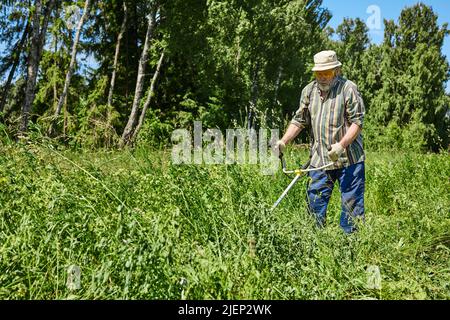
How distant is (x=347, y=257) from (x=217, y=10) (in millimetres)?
16729

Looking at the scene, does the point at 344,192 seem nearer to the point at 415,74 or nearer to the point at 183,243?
the point at 183,243

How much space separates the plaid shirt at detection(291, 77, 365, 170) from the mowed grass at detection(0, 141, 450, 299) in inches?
21.8

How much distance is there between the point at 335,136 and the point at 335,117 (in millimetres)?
159

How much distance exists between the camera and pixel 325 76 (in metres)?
4.11

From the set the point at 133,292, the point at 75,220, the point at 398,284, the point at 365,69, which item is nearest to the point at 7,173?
the point at 75,220

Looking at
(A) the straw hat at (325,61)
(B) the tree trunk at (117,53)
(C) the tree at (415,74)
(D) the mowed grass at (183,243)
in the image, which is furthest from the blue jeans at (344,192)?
(C) the tree at (415,74)

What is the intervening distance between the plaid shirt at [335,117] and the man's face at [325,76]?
0.19 feet

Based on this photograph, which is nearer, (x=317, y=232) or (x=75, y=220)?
(x=75, y=220)

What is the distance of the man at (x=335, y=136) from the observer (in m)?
4.04

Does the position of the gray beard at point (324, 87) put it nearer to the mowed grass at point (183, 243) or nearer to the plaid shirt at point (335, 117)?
the plaid shirt at point (335, 117)

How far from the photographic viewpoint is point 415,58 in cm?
3031

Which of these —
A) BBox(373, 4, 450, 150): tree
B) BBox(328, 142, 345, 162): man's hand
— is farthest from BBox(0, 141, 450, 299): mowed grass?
BBox(373, 4, 450, 150): tree
